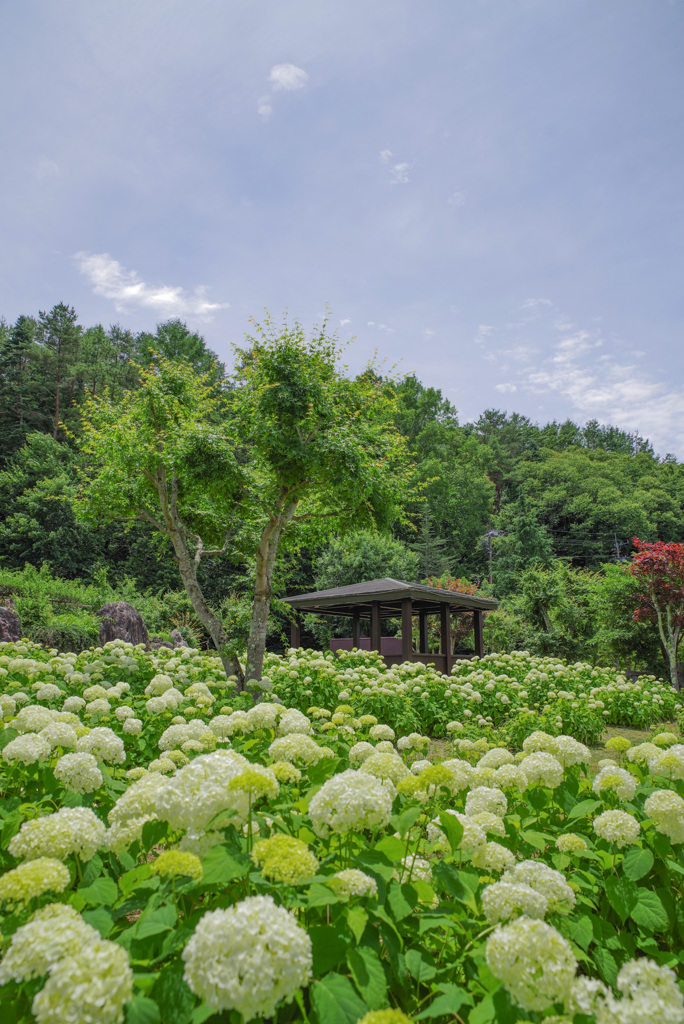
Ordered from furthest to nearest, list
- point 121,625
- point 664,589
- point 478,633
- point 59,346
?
point 59,346, point 478,633, point 121,625, point 664,589

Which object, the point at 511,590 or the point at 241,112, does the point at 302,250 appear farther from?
the point at 511,590

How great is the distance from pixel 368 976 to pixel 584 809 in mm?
1020

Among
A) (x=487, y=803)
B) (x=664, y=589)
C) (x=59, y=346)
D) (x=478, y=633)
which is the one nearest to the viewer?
(x=487, y=803)

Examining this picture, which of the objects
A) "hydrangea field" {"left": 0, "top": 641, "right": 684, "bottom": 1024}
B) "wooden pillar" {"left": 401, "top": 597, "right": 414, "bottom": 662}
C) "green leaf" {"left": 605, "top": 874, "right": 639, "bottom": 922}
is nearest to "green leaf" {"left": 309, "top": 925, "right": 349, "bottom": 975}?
"hydrangea field" {"left": 0, "top": 641, "right": 684, "bottom": 1024}

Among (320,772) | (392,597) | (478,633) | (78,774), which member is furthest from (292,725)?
(478,633)

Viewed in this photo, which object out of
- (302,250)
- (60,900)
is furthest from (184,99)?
(60,900)

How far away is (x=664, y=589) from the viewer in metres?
10.3

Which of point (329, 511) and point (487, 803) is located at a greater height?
point (329, 511)

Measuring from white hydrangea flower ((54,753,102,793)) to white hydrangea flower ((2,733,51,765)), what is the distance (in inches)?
8.8

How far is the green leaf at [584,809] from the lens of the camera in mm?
1655

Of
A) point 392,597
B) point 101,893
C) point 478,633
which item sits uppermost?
point 101,893

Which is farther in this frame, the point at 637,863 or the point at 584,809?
the point at 584,809

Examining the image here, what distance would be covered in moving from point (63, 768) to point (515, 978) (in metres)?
1.43

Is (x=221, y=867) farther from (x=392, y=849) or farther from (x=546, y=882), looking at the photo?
(x=546, y=882)
